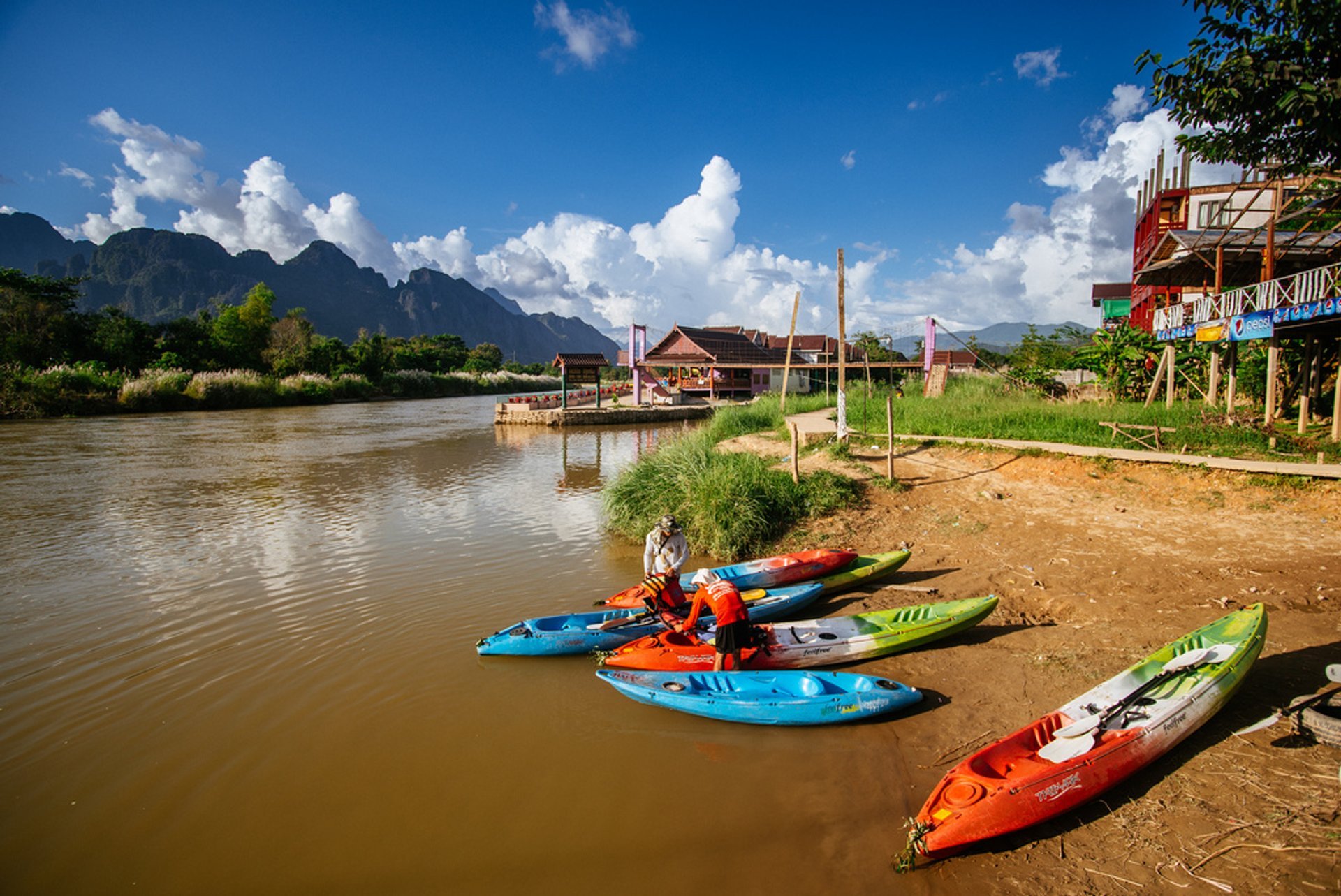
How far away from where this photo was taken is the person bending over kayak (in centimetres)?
684

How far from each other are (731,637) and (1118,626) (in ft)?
13.0

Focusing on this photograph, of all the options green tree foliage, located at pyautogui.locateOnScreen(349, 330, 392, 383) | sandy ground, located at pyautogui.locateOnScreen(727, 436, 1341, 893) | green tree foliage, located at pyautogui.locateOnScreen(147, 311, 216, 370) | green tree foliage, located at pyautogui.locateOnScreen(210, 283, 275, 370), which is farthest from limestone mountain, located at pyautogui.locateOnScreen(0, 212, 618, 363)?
sandy ground, located at pyautogui.locateOnScreen(727, 436, 1341, 893)

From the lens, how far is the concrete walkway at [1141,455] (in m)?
8.73

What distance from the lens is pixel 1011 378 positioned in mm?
19734

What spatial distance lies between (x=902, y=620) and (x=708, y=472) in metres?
4.73

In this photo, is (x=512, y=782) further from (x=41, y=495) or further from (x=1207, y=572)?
(x=41, y=495)

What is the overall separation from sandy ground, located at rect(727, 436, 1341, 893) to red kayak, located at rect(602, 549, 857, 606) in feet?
1.65

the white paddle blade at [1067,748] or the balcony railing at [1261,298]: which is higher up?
the balcony railing at [1261,298]

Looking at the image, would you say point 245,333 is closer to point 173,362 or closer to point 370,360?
point 370,360

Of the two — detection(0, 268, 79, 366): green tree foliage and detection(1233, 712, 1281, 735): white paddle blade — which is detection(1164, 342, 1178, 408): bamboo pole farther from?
detection(0, 268, 79, 366): green tree foliage

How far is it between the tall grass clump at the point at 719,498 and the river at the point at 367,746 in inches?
37.6

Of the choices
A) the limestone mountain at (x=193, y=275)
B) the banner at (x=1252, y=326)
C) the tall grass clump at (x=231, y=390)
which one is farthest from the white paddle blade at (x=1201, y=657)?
the limestone mountain at (x=193, y=275)

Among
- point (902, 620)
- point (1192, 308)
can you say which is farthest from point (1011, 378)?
point (902, 620)

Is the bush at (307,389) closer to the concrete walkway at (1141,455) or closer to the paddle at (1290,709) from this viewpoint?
the concrete walkway at (1141,455)
